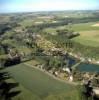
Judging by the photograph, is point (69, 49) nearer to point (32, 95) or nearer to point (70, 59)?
point (70, 59)

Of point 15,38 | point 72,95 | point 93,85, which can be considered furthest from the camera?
point 15,38

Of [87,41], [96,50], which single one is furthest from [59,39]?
[96,50]

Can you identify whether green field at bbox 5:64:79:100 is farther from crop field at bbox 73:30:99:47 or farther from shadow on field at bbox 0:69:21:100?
crop field at bbox 73:30:99:47

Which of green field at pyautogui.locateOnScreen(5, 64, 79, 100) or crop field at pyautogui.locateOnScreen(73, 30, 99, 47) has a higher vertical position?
green field at pyautogui.locateOnScreen(5, 64, 79, 100)

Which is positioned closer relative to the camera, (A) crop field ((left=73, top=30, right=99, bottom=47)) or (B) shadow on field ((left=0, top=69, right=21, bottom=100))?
(B) shadow on field ((left=0, top=69, right=21, bottom=100))

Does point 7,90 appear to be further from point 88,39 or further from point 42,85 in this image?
point 88,39

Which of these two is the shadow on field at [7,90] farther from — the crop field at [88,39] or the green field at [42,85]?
the crop field at [88,39]

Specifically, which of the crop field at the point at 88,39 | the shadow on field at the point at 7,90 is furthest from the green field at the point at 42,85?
the crop field at the point at 88,39

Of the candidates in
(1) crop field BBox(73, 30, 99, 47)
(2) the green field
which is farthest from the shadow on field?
(1) crop field BBox(73, 30, 99, 47)
